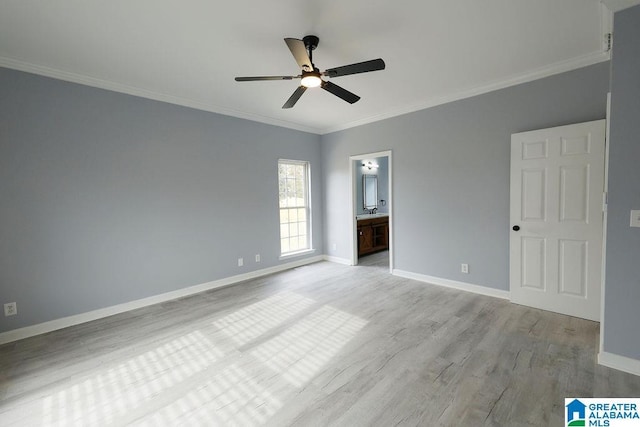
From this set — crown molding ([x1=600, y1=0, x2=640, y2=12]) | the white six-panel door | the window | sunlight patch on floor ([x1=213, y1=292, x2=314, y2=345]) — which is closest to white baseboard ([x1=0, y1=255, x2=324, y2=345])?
the window

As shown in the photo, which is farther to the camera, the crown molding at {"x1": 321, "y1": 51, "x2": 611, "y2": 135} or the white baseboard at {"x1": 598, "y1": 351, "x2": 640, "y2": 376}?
the crown molding at {"x1": 321, "y1": 51, "x2": 611, "y2": 135}

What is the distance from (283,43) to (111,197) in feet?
8.63

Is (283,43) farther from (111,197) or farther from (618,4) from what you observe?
(111,197)

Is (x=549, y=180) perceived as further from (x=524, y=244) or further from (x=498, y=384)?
(x=498, y=384)

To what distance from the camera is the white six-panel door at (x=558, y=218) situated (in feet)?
9.08

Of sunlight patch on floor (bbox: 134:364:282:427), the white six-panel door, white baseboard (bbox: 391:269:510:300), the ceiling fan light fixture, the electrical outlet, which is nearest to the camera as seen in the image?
sunlight patch on floor (bbox: 134:364:282:427)

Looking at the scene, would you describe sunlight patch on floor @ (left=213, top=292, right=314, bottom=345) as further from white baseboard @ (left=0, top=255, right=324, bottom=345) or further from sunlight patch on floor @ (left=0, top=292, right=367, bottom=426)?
white baseboard @ (left=0, top=255, right=324, bottom=345)

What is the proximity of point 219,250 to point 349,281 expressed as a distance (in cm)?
209

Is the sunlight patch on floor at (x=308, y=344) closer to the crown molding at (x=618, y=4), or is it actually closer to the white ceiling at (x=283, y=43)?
the white ceiling at (x=283, y=43)

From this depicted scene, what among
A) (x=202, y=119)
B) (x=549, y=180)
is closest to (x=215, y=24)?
(x=202, y=119)

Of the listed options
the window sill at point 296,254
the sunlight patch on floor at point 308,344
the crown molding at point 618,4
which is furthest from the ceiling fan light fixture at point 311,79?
the window sill at point 296,254

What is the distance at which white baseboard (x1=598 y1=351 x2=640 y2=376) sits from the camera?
199 centimetres

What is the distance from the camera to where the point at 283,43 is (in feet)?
8.13

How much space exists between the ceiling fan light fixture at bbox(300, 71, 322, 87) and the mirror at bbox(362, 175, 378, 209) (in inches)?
180
